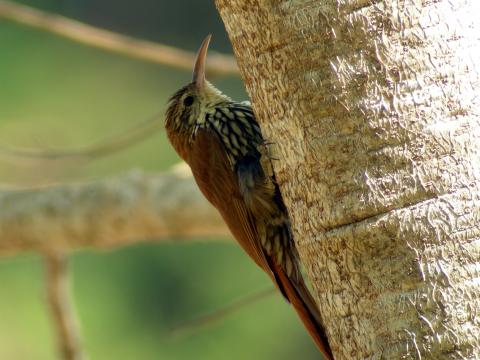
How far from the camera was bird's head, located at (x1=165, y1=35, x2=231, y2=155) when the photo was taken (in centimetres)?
423

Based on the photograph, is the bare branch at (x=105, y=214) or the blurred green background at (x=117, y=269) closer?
the bare branch at (x=105, y=214)

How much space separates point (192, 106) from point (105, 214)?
1.04 m

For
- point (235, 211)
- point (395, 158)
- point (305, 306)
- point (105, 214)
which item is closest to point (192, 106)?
point (235, 211)

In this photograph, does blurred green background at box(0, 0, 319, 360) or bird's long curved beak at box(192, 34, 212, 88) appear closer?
bird's long curved beak at box(192, 34, 212, 88)

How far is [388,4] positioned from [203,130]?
75.9 inches

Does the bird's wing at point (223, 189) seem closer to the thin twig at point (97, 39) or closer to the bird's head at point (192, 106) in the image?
the bird's head at point (192, 106)

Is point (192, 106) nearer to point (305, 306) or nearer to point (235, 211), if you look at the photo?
point (235, 211)

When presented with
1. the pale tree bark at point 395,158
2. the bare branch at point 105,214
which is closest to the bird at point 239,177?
the bare branch at point 105,214

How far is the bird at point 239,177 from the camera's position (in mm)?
3607

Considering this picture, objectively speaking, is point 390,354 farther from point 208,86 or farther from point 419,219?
point 208,86

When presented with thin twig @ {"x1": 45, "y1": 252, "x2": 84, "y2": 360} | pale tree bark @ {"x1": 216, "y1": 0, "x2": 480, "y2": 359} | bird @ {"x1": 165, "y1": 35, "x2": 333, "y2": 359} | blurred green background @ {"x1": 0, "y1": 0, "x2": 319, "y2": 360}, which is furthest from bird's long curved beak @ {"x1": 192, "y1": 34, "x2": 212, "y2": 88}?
blurred green background @ {"x1": 0, "y1": 0, "x2": 319, "y2": 360}

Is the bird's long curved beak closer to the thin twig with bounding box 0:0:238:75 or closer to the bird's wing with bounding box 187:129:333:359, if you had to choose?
the bird's wing with bounding box 187:129:333:359

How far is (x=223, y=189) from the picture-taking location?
3826 mm

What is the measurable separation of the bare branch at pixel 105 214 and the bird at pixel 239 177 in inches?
28.8
